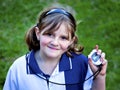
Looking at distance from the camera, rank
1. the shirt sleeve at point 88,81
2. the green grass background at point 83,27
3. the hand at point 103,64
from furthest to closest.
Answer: the green grass background at point 83,27 < the shirt sleeve at point 88,81 < the hand at point 103,64

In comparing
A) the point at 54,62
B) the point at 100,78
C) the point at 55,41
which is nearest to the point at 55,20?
the point at 55,41

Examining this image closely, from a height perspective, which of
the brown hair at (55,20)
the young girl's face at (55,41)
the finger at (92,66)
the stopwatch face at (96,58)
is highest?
the brown hair at (55,20)

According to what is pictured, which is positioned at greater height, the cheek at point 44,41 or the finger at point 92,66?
the cheek at point 44,41

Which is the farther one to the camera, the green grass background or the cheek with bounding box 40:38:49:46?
the green grass background

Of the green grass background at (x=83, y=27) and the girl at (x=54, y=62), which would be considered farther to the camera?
the green grass background at (x=83, y=27)

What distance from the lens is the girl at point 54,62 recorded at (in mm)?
2615

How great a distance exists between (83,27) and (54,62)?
2.32 metres

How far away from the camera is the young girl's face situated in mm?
2594

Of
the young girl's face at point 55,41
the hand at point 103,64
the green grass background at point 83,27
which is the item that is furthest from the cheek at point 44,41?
the green grass background at point 83,27

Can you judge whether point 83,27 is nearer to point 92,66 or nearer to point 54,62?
point 54,62

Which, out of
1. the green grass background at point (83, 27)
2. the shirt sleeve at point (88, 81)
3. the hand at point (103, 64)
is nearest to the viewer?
the hand at point (103, 64)

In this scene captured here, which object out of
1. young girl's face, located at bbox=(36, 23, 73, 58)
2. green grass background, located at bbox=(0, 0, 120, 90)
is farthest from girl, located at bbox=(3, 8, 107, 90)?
green grass background, located at bbox=(0, 0, 120, 90)

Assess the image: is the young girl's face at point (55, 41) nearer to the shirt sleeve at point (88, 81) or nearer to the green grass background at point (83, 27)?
the shirt sleeve at point (88, 81)

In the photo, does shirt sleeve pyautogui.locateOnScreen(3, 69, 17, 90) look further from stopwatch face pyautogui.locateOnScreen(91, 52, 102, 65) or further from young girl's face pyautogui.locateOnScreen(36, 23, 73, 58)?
stopwatch face pyautogui.locateOnScreen(91, 52, 102, 65)
